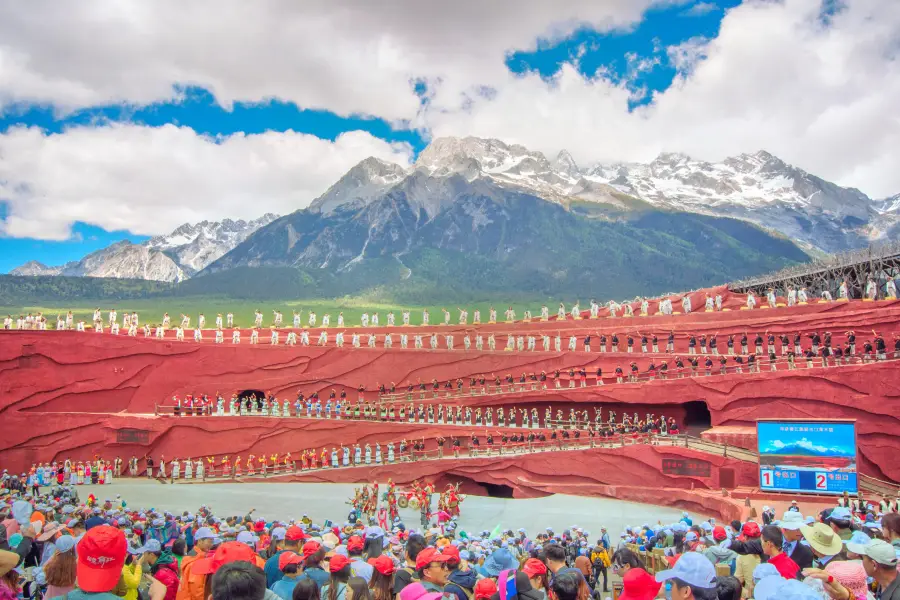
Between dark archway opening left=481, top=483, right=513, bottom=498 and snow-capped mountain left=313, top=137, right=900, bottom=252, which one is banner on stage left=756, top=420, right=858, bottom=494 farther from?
snow-capped mountain left=313, top=137, right=900, bottom=252

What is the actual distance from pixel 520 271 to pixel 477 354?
282 ft

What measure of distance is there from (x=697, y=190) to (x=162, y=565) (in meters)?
181

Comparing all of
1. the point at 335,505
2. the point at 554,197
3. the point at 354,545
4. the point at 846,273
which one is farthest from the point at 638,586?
the point at 554,197

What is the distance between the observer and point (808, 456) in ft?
66.5

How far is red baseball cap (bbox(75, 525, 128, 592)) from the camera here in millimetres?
4703

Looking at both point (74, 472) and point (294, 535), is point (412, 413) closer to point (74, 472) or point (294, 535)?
point (74, 472)

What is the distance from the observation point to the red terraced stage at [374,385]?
26.4m

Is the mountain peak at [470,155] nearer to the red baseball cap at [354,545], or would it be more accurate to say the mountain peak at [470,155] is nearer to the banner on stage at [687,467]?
the banner on stage at [687,467]

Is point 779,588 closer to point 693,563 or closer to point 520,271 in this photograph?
point 693,563

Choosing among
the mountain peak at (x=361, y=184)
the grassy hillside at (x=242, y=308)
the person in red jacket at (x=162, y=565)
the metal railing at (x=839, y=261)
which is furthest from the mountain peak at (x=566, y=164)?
the person in red jacket at (x=162, y=565)

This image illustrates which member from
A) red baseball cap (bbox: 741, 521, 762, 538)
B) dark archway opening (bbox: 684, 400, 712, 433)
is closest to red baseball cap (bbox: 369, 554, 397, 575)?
red baseball cap (bbox: 741, 521, 762, 538)

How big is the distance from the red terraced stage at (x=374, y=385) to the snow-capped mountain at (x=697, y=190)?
111279mm

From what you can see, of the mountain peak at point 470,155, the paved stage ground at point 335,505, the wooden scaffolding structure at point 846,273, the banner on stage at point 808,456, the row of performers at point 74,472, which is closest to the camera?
the banner on stage at point 808,456

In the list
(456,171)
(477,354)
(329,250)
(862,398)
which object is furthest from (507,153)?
(862,398)
